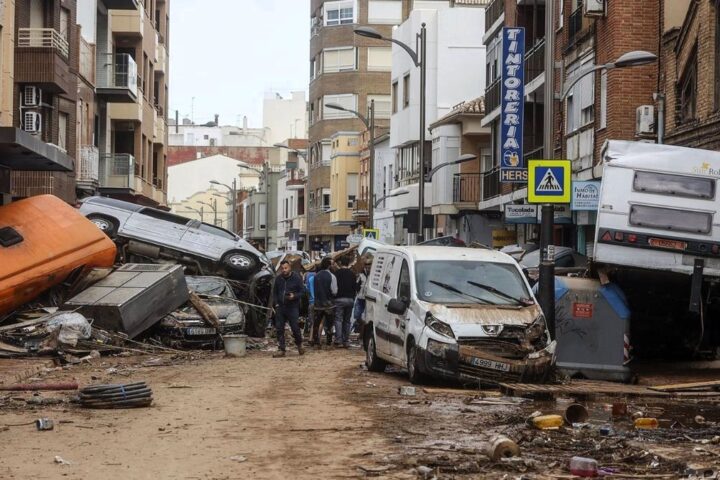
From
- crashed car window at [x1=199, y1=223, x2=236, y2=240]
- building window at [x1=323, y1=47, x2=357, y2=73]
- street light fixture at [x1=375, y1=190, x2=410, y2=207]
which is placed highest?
building window at [x1=323, y1=47, x2=357, y2=73]

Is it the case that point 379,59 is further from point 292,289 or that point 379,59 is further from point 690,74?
point 292,289

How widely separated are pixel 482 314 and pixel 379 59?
6646 cm

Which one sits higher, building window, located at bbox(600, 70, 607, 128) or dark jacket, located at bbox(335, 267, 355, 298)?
building window, located at bbox(600, 70, 607, 128)

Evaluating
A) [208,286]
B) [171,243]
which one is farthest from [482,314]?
[171,243]

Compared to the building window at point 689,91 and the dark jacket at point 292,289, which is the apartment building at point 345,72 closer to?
the building window at point 689,91

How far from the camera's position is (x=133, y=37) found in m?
50.0

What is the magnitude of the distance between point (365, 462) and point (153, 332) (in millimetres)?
15826

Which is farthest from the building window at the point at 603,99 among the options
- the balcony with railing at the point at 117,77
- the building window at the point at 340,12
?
the building window at the point at 340,12

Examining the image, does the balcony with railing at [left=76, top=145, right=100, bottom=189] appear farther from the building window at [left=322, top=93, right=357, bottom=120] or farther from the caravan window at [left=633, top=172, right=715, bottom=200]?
the building window at [left=322, top=93, right=357, bottom=120]

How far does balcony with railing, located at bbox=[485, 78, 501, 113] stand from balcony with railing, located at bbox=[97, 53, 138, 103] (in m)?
12.6

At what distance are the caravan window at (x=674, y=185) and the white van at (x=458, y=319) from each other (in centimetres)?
215

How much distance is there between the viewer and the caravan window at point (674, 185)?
18125 mm

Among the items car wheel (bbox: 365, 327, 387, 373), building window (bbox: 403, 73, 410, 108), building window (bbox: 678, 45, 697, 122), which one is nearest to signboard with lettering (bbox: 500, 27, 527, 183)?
building window (bbox: 678, 45, 697, 122)

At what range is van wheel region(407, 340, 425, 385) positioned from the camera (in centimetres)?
1711
